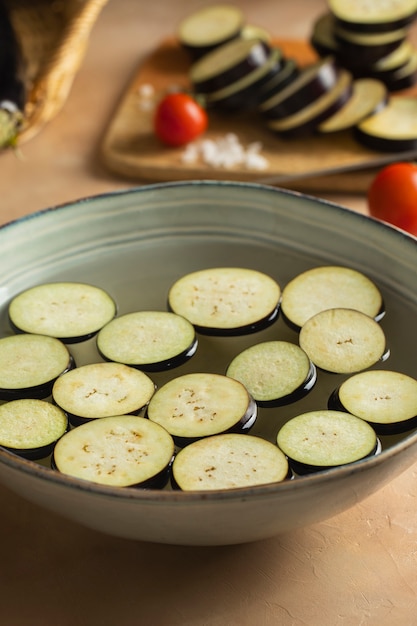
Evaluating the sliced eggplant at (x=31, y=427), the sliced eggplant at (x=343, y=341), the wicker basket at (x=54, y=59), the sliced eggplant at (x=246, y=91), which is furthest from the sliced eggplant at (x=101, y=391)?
the sliced eggplant at (x=246, y=91)

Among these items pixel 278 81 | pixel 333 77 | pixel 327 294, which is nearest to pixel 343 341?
pixel 327 294

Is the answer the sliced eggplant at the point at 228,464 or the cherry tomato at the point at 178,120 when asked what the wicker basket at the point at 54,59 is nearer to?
the cherry tomato at the point at 178,120

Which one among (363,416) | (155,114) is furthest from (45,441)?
(155,114)

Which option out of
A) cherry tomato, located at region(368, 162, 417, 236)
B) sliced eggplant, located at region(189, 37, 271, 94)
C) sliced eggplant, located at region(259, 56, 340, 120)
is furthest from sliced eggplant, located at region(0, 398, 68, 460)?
sliced eggplant, located at region(189, 37, 271, 94)

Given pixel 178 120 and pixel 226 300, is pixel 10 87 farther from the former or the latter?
pixel 226 300

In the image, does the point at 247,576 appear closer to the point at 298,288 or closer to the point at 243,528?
the point at 243,528
